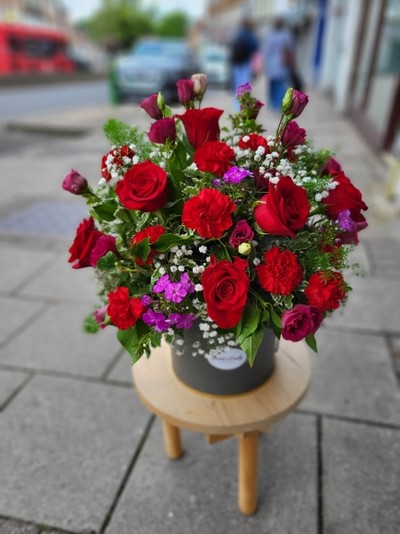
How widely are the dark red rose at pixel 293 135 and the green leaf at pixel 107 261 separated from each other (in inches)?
25.3

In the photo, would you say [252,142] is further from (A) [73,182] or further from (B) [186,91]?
(A) [73,182]

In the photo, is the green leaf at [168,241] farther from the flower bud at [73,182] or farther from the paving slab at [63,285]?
the paving slab at [63,285]

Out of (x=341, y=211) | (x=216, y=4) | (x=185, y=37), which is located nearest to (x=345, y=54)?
(x=341, y=211)

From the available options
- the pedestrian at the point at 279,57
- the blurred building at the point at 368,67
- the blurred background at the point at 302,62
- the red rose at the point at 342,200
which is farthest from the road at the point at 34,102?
the red rose at the point at 342,200

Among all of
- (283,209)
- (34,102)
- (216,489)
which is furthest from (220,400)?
(34,102)

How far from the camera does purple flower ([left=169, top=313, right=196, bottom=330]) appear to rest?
1220mm

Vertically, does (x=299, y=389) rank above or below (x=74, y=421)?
above

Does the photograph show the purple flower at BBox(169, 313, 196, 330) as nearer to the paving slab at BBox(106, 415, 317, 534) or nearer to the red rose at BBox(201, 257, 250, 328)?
the red rose at BBox(201, 257, 250, 328)

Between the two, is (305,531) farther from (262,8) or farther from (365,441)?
(262,8)

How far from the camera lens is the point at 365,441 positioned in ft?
6.71

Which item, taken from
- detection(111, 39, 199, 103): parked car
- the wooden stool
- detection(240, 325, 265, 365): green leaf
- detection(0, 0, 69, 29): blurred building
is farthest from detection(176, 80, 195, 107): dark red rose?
detection(0, 0, 69, 29): blurred building

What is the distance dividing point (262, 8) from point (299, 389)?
3773 cm

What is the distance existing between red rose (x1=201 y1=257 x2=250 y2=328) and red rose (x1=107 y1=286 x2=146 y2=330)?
0.21 meters

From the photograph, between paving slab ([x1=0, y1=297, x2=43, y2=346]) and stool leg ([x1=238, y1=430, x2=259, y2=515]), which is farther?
paving slab ([x1=0, y1=297, x2=43, y2=346])
